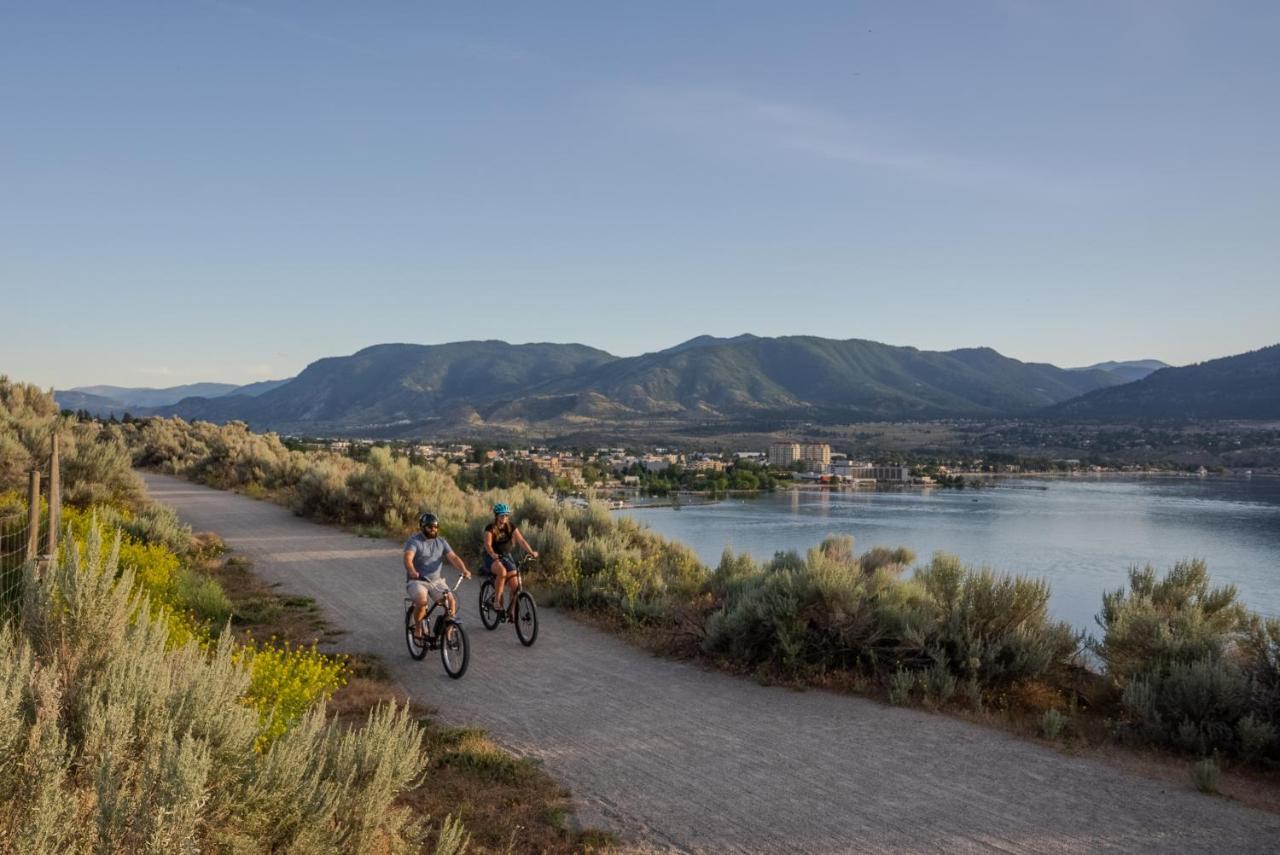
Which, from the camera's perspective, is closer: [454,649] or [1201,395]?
A: [454,649]

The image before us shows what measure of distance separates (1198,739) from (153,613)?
8.66 metres

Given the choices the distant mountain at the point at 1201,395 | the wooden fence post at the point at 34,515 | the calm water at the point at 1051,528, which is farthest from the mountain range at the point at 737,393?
the wooden fence post at the point at 34,515

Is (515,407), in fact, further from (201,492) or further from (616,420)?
(201,492)

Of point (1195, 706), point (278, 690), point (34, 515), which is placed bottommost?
point (1195, 706)

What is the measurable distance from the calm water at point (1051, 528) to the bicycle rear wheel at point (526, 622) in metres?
5.90

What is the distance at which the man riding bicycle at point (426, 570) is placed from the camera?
27.7 feet

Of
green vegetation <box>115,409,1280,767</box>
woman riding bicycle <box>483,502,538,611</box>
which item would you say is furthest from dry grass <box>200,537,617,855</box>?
green vegetation <box>115,409,1280,767</box>

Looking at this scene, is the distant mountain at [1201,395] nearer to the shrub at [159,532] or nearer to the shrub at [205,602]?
the shrub at [159,532]

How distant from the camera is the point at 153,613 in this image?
7844mm

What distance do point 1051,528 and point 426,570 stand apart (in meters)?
20.0

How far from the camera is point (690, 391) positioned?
490ft

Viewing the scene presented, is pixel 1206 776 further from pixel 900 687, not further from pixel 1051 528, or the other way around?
pixel 1051 528

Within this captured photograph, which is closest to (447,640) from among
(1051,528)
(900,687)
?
(900,687)

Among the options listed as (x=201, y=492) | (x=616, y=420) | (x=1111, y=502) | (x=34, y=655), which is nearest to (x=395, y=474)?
(x=201, y=492)
